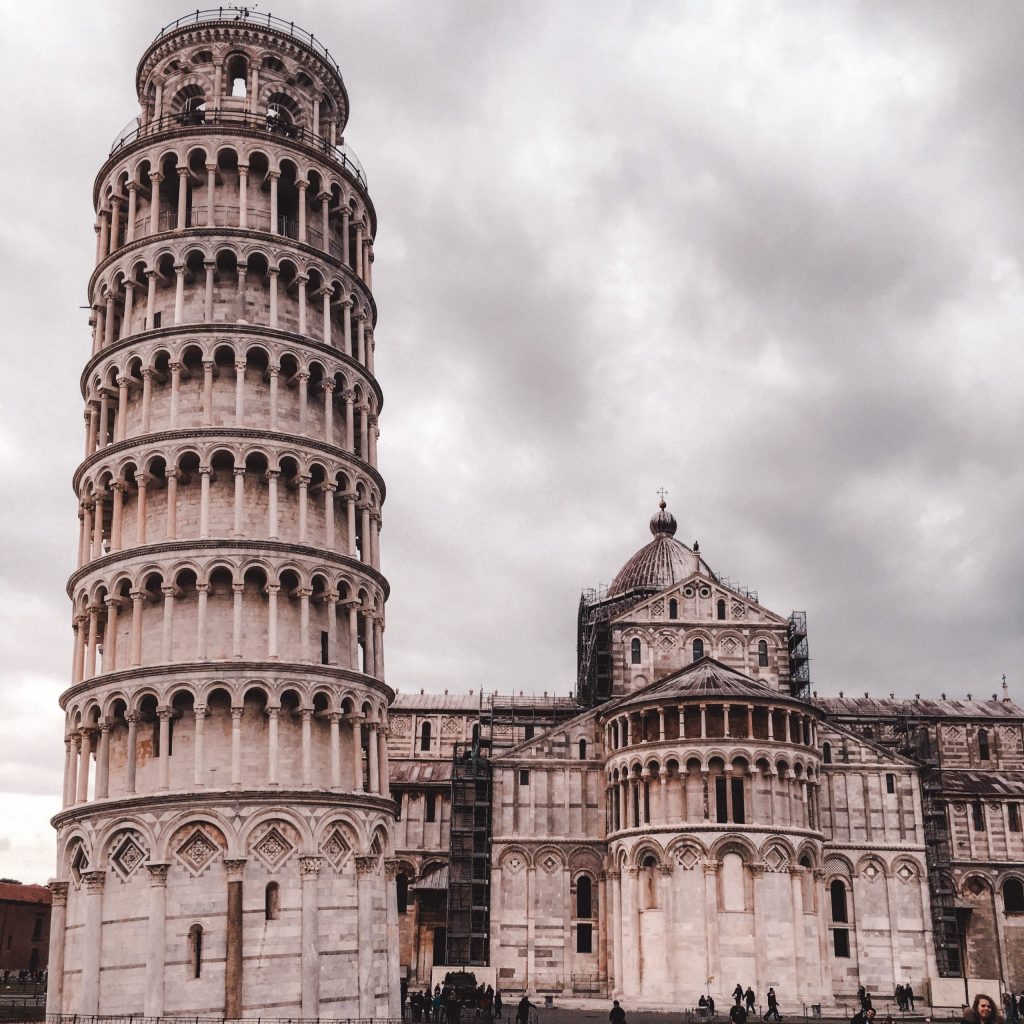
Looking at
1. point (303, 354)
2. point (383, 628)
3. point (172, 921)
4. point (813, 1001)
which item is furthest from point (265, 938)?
point (813, 1001)

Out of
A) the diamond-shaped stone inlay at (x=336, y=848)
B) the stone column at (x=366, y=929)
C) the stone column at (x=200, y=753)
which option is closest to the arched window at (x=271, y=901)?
the diamond-shaped stone inlay at (x=336, y=848)

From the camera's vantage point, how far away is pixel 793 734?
56.2m

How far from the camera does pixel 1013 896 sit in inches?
2566

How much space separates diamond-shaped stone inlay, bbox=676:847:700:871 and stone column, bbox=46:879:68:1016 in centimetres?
2669

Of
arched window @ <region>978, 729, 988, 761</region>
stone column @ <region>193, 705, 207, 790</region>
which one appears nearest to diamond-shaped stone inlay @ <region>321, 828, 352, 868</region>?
stone column @ <region>193, 705, 207, 790</region>

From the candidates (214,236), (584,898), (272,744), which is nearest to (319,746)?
(272,744)

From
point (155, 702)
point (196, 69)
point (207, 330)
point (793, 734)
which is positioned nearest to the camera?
point (155, 702)

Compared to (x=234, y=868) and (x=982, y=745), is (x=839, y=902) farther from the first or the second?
(x=234, y=868)

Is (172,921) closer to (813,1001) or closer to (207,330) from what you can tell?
(207,330)

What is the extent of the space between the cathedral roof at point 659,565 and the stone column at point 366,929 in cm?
4010

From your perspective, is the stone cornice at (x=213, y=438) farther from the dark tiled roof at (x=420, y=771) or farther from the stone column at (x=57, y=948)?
the dark tiled roof at (x=420, y=771)

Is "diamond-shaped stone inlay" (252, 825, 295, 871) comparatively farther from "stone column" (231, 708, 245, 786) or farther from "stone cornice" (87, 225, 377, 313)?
"stone cornice" (87, 225, 377, 313)

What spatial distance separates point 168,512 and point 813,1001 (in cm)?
3350

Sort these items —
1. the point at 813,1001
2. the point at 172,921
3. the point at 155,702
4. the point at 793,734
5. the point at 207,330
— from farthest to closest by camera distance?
the point at 793,734 < the point at 813,1001 < the point at 207,330 < the point at 155,702 < the point at 172,921
